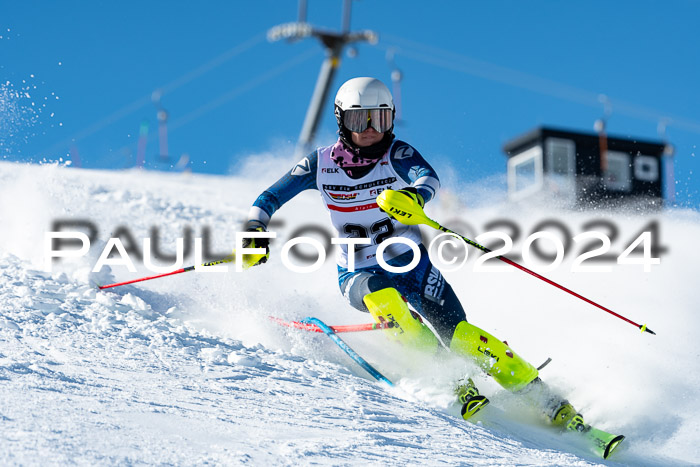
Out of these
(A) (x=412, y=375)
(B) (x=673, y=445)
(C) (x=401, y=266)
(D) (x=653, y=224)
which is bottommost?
(B) (x=673, y=445)

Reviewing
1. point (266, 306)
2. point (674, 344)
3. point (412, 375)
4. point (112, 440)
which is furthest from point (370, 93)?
point (674, 344)

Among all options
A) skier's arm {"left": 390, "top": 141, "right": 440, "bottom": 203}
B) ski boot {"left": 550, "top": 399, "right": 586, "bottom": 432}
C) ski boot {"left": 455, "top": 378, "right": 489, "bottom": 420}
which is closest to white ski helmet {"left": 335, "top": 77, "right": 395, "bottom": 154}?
skier's arm {"left": 390, "top": 141, "right": 440, "bottom": 203}

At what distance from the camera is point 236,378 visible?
12.4 feet

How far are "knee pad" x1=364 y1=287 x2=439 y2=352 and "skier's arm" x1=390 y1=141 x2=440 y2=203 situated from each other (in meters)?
0.56

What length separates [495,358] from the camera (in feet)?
13.2

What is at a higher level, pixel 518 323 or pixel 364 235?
pixel 364 235

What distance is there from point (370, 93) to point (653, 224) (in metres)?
6.43

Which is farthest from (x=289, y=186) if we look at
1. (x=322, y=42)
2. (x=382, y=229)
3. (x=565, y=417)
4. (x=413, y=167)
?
(x=322, y=42)

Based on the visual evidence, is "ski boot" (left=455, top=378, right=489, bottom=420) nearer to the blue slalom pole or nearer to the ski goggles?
the blue slalom pole

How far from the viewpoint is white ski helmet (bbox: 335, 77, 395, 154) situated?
425 cm

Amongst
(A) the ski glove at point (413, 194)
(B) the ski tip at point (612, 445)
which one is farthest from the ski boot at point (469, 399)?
(A) the ski glove at point (413, 194)

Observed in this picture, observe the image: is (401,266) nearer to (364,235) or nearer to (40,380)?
(364,235)

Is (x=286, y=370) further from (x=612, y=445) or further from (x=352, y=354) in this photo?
(x=612, y=445)

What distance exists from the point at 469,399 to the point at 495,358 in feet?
0.95
